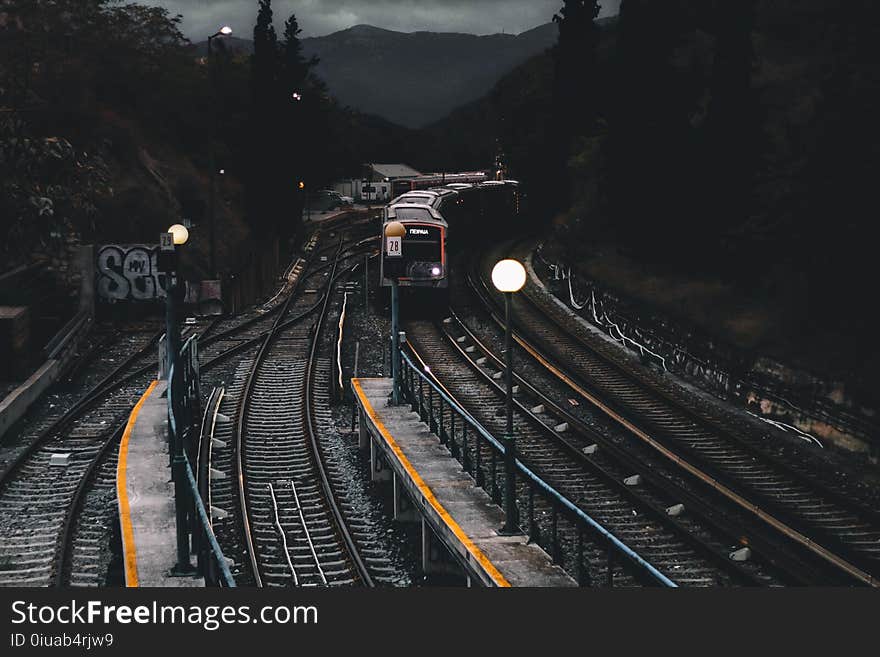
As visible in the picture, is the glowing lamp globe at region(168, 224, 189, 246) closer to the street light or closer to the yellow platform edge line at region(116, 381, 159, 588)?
the street light

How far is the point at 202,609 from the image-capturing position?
8.70 metres

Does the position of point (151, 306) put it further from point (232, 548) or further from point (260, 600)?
point (260, 600)

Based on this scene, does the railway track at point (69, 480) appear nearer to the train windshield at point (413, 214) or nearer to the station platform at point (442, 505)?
the station platform at point (442, 505)

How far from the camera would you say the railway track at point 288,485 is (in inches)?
556

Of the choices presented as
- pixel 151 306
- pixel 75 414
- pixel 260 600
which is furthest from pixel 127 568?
pixel 151 306

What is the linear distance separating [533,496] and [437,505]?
128 centimetres

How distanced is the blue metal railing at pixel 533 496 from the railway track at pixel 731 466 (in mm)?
2855

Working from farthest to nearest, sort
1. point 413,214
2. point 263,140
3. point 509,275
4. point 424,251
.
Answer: point 263,140, point 413,214, point 424,251, point 509,275

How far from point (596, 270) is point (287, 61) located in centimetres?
3162

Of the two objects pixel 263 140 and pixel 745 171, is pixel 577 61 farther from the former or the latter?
pixel 745 171

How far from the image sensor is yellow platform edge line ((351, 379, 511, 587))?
36.3 feet

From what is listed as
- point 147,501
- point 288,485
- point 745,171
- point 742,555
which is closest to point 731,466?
point 742,555

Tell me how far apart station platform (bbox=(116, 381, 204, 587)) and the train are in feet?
17.5

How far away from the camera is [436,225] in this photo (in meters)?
33.2
